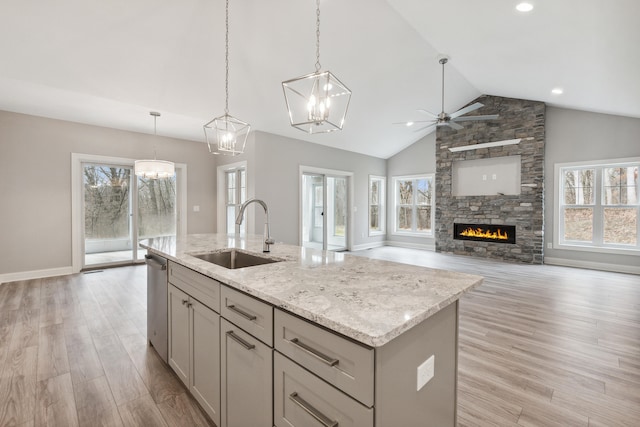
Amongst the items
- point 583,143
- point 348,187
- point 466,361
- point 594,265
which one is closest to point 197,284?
point 466,361

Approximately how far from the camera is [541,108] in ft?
19.9

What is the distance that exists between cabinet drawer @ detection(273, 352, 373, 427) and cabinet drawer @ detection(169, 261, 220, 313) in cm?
57

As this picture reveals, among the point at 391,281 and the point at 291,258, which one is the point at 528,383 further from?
the point at 291,258

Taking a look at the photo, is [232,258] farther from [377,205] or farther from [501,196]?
[377,205]

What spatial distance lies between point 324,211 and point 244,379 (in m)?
5.92

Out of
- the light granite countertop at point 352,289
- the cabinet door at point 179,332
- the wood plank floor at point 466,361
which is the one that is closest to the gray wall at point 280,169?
the wood plank floor at point 466,361

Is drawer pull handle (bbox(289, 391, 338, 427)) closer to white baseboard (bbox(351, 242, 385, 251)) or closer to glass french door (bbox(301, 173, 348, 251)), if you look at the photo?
glass french door (bbox(301, 173, 348, 251))

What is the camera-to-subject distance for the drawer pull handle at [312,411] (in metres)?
0.99

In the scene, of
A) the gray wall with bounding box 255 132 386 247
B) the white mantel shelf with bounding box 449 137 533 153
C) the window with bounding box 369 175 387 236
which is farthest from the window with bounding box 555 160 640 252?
the gray wall with bounding box 255 132 386 247

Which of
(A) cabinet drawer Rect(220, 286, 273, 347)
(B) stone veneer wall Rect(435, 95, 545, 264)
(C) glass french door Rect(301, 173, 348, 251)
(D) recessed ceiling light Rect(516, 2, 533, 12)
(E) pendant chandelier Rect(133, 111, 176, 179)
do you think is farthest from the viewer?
(C) glass french door Rect(301, 173, 348, 251)

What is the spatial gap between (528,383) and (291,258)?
1899 mm

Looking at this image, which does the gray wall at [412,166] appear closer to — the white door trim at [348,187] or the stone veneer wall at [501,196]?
the stone veneer wall at [501,196]

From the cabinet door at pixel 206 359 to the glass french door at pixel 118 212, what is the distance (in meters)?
5.08

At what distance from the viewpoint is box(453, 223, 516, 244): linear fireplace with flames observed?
6633 mm
